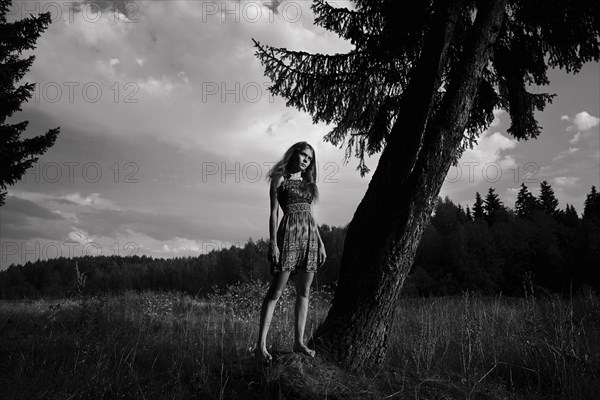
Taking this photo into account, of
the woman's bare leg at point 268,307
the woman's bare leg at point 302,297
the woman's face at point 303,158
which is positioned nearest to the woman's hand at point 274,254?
the woman's bare leg at point 268,307

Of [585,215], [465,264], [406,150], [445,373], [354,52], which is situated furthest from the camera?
[585,215]

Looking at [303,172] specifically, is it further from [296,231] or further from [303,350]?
[303,350]

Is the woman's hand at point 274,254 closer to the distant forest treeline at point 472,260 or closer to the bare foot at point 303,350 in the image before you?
the bare foot at point 303,350

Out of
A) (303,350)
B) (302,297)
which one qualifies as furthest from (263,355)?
(302,297)

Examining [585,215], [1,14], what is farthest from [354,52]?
[585,215]

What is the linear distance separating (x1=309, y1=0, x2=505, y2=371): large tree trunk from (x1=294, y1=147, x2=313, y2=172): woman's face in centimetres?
68

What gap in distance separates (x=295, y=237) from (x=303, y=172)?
0.65m

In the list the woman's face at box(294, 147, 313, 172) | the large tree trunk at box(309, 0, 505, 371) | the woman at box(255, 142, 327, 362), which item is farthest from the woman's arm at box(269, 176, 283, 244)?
the large tree trunk at box(309, 0, 505, 371)

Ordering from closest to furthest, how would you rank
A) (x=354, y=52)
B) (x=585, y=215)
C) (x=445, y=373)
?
(x=445, y=373) → (x=354, y=52) → (x=585, y=215)

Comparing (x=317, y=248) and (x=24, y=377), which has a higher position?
(x=317, y=248)

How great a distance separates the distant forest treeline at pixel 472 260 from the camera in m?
33.2

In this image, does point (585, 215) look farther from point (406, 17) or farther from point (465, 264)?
point (406, 17)

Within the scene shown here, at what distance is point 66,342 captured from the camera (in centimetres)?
455

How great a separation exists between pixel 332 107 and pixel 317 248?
2422 mm
